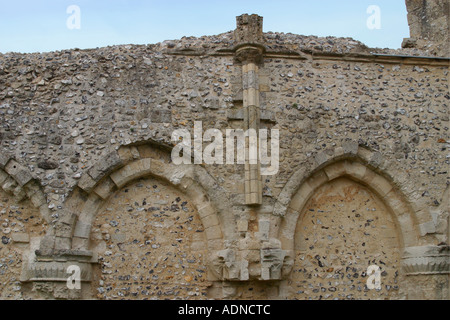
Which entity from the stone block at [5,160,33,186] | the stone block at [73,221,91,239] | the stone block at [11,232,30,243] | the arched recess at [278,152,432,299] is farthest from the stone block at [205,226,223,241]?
the stone block at [5,160,33,186]

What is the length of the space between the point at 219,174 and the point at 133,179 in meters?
1.27

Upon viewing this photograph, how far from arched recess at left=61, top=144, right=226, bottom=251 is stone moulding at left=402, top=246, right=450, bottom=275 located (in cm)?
291

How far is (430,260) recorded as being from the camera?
328 inches

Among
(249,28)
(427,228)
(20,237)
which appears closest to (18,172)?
(20,237)

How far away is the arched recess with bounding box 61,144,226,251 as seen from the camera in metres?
8.11

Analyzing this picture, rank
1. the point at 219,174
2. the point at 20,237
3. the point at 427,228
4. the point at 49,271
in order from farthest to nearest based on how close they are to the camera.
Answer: the point at 427,228 < the point at 219,174 < the point at 20,237 < the point at 49,271

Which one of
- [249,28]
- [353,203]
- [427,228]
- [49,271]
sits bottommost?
[49,271]

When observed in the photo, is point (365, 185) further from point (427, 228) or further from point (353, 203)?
point (427, 228)

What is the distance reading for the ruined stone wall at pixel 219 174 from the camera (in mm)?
8070

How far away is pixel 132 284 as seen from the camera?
8.08 m

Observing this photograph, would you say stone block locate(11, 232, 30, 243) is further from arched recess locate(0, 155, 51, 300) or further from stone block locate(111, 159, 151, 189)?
stone block locate(111, 159, 151, 189)

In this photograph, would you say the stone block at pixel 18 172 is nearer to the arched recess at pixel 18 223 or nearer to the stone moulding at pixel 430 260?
the arched recess at pixel 18 223

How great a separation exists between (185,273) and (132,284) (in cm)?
76

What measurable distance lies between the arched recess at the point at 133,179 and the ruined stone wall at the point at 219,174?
0.07 ft
